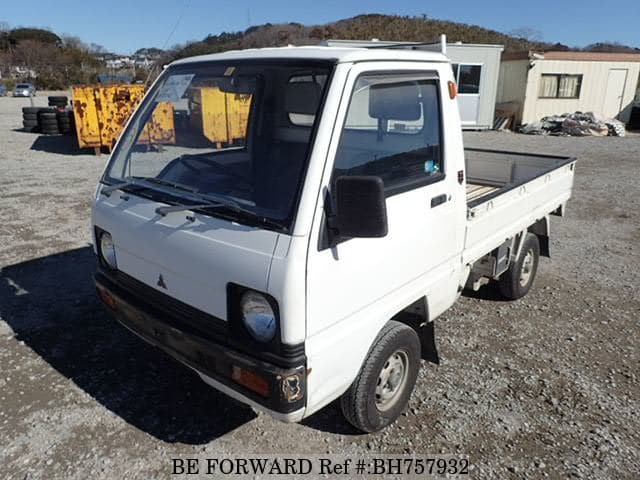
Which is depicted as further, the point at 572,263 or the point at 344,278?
the point at 572,263

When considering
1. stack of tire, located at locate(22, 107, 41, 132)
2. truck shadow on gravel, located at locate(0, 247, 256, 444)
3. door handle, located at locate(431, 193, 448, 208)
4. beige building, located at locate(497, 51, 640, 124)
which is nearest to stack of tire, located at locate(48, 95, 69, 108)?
stack of tire, located at locate(22, 107, 41, 132)

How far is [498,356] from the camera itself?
3.98m

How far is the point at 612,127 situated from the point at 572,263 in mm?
16993

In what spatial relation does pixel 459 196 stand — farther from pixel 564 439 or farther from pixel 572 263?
pixel 572 263

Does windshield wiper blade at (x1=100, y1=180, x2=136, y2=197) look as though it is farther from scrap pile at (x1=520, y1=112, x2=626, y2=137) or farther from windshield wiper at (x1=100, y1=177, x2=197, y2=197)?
scrap pile at (x1=520, y1=112, x2=626, y2=137)

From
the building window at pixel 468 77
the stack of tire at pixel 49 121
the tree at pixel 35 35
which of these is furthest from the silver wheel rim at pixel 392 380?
the tree at pixel 35 35

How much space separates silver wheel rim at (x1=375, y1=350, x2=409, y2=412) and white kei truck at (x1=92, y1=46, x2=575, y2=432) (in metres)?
0.01

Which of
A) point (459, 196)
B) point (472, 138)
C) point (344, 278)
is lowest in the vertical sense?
point (472, 138)

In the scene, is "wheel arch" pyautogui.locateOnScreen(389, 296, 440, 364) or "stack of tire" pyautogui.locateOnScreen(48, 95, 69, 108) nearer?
"wheel arch" pyautogui.locateOnScreen(389, 296, 440, 364)

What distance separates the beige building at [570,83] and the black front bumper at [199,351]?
22023mm

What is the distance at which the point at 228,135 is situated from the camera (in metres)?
2.98

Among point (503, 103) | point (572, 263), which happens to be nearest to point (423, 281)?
point (572, 263)

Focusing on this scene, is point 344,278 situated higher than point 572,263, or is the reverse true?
point 344,278

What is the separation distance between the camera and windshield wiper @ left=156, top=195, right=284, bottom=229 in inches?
90.1
